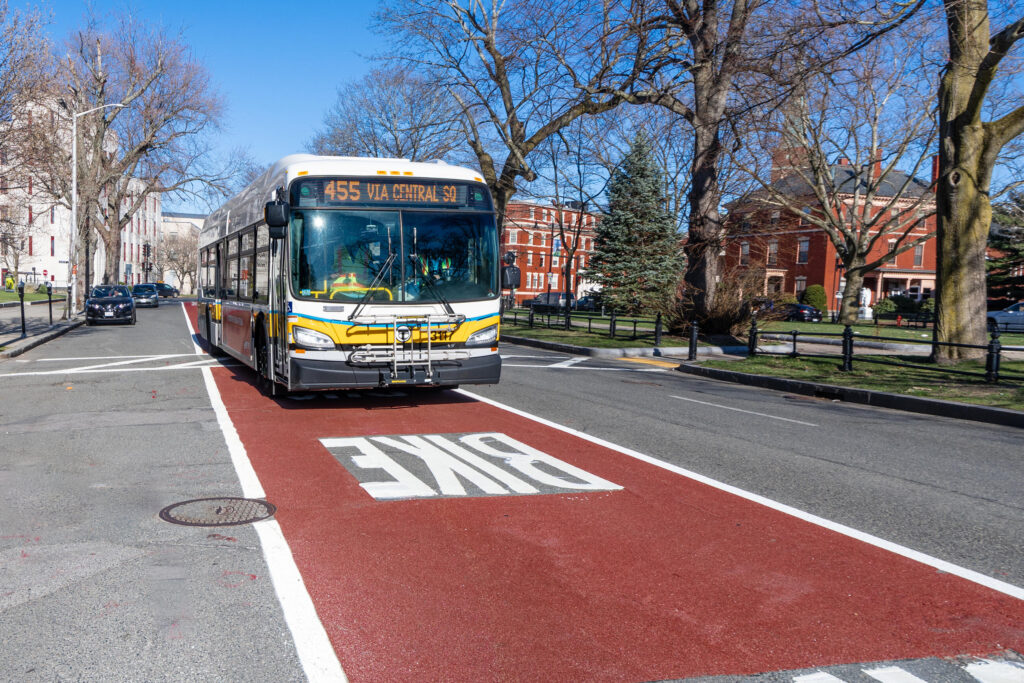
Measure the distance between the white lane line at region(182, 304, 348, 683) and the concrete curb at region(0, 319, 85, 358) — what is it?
1526 cm

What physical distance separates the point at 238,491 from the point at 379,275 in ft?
15.1

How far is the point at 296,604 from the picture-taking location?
4.26 meters

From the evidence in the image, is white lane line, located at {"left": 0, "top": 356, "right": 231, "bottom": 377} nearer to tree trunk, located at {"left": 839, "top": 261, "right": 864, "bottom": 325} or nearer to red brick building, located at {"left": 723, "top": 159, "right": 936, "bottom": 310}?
tree trunk, located at {"left": 839, "top": 261, "right": 864, "bottom": 325}

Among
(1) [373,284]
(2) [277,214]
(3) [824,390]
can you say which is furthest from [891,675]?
(3) [824,390]

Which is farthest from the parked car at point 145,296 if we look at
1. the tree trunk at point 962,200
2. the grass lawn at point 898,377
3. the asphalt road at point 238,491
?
the tree trunk at point 962,200

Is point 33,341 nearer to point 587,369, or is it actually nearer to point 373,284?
point 587,369

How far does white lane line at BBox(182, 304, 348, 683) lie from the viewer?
11.7 ft

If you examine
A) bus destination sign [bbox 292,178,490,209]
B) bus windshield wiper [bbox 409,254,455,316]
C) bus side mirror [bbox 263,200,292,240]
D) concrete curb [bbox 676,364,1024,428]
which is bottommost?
concrete curb [bbox 676,364,1024,428]

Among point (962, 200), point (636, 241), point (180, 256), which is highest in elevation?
Result: point (180, 256)

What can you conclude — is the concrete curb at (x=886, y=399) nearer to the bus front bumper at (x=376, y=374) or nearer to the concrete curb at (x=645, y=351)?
the concrete curb at (x=645, y=351)

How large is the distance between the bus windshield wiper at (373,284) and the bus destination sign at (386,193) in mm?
787

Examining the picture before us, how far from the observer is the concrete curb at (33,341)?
19123mm

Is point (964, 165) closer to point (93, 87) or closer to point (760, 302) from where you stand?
point (760, 302)

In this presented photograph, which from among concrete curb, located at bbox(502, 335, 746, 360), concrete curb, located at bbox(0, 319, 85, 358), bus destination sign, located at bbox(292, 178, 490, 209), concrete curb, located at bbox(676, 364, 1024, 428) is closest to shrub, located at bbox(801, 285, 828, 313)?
concrete curb, located at bbox(502, 335, 746, 360)
